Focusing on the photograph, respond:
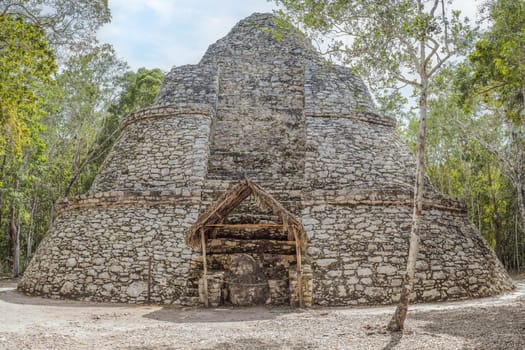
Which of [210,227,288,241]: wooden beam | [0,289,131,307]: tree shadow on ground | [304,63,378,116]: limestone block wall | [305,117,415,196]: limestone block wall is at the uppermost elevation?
[304,63,378,116]: limestone block wall

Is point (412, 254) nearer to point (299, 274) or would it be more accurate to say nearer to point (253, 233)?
point (299, 274)

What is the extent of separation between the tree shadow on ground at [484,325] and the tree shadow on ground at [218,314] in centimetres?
233

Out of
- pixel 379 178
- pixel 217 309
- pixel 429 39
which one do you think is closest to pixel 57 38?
pixel 217 309

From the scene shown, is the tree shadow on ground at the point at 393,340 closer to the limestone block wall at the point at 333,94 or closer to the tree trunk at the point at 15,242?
the limestone block wall at the point at 333,94

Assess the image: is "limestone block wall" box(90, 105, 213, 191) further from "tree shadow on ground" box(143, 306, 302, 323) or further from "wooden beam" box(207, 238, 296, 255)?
"tree shadow on ground" box(143, 306, 302, 323)

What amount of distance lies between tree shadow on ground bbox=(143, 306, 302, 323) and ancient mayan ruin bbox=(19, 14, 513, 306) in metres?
0.42

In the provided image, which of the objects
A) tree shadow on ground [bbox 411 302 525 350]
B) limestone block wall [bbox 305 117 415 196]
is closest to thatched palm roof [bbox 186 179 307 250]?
tree shadow on ground [bbox 411 302 525 350]

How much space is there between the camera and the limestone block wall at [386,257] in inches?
343

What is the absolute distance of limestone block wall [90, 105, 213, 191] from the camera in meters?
11.0

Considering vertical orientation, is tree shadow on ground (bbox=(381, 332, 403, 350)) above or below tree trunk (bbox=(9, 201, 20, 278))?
→ below

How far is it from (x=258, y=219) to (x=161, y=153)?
3764mm

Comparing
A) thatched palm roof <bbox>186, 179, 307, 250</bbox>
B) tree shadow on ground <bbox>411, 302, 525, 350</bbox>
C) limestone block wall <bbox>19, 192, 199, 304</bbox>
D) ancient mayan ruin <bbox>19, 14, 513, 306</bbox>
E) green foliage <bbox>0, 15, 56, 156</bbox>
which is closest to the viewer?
tree shadow on ground <bbox>411, 302, 525, 350</bbox>

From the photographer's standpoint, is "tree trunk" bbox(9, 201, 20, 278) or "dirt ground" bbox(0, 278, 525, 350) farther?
"tree trunk" bbox(9, 201, 20, 278)

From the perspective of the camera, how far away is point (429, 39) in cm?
680
